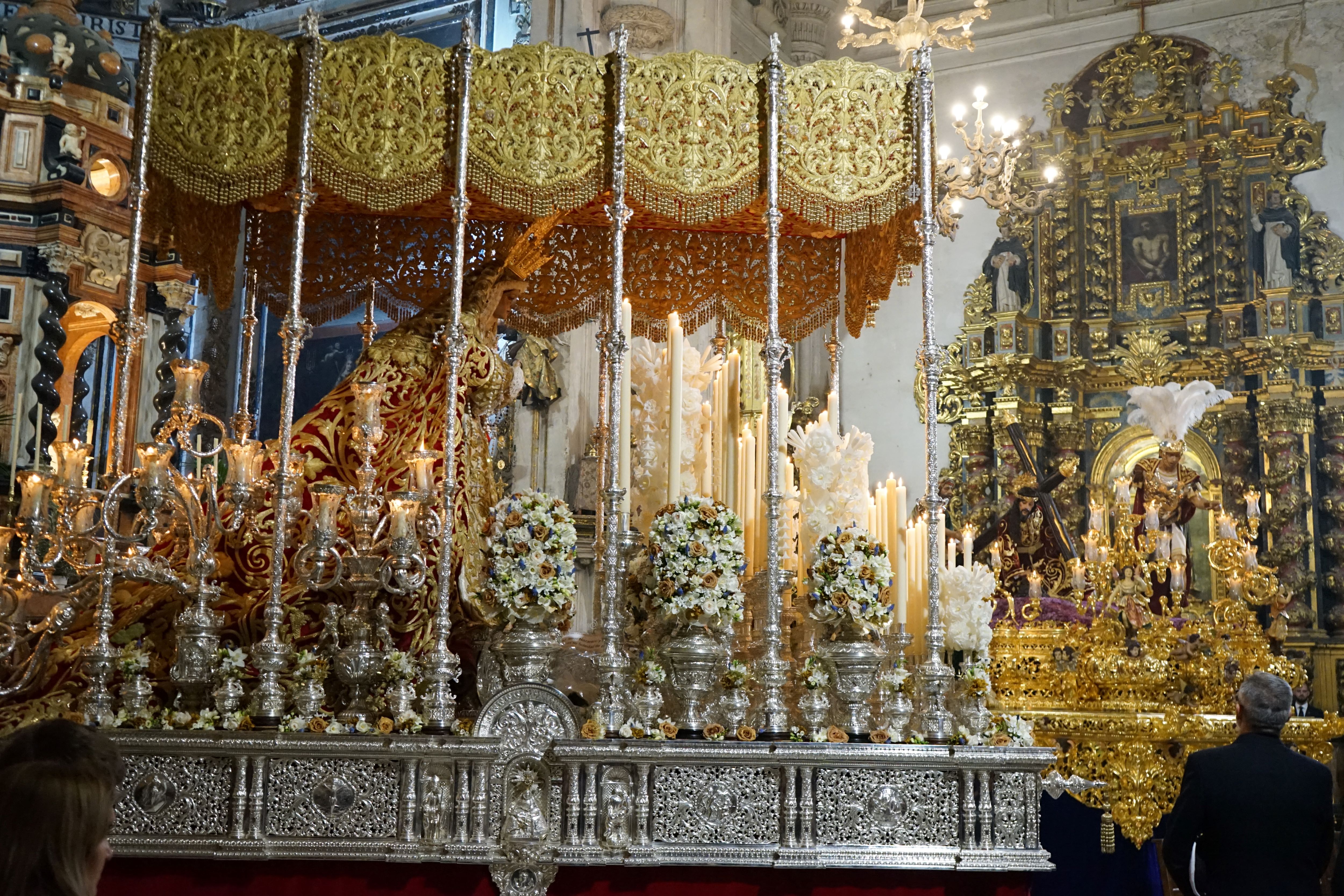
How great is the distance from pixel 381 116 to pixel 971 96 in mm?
11068

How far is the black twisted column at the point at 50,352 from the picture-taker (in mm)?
9742

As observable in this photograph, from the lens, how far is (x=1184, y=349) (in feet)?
49.1

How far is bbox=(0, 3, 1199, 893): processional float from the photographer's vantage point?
551 centimetres

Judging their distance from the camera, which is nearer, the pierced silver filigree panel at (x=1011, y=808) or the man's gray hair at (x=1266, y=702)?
the man's gray hair at (x=1266, y=702)

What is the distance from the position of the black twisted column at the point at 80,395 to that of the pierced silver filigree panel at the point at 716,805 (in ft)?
21.4

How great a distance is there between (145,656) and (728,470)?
283cm

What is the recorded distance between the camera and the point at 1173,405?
38.4 feet

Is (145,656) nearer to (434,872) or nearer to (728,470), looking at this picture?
(434,872)

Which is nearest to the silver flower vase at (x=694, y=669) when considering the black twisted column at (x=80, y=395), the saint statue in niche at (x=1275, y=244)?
the black twisted column at (x=80, y=395)

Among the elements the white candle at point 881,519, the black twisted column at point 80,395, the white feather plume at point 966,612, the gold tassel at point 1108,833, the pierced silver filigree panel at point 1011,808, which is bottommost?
the gold tassel at point 1108,833

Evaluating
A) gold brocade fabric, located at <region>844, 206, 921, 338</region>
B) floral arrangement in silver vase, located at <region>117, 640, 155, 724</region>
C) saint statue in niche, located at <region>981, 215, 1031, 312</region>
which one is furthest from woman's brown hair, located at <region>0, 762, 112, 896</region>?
saint statue in niche, located at <region>981, 215, 1031, 312</region>

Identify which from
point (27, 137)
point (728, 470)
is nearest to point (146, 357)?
point (27, 137)

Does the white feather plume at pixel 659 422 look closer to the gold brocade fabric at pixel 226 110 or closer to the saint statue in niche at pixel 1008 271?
the gold brocade fabric at pixel 226 110

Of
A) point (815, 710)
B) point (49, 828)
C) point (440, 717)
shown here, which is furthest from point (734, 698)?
point (49, 828)
